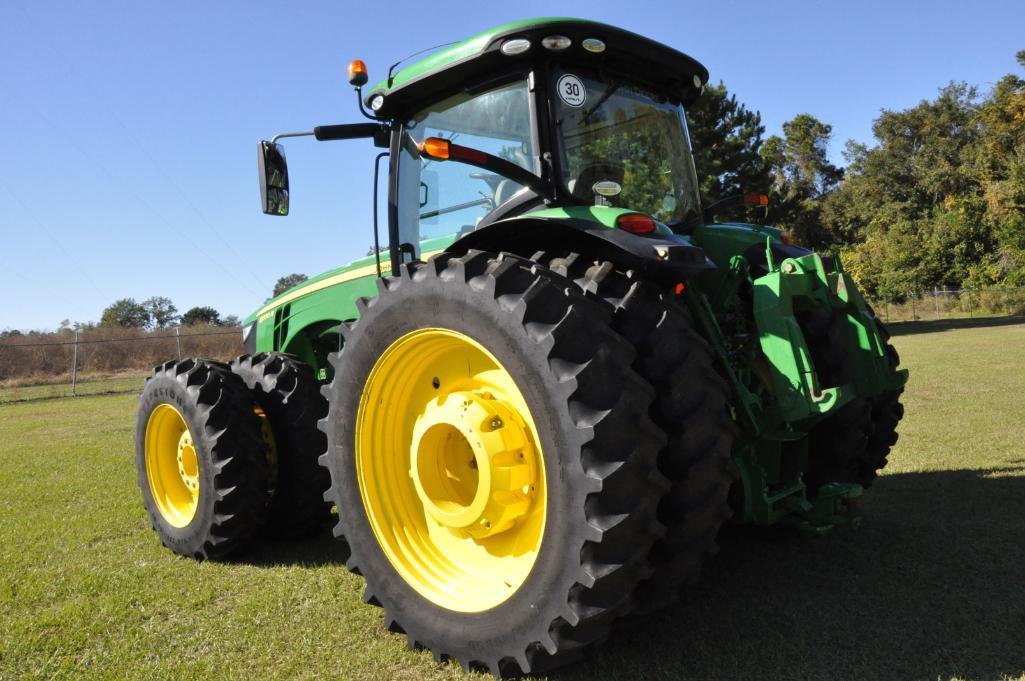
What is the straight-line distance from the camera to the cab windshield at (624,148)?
3.17m

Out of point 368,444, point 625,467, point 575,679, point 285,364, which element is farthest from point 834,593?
point 285,364

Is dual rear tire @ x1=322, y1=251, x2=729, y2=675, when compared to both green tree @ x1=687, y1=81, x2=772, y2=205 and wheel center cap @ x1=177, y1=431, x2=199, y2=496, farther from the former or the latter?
green tree @ x1=687, y1=81, x2=772, y2=205

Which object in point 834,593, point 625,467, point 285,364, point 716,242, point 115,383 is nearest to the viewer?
point 625,467

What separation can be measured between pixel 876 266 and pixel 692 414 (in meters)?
43.3

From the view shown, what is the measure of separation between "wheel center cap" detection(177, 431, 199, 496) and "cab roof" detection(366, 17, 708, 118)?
85.2 inches

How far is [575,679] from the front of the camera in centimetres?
246

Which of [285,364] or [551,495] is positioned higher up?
[285,364]

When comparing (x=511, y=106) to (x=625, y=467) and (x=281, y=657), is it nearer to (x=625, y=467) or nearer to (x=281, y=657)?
(x=625, y=467)

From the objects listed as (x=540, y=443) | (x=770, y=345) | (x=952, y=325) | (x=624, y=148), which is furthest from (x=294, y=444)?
(x=952, y=325)

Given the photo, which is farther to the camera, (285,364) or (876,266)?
(876,266)

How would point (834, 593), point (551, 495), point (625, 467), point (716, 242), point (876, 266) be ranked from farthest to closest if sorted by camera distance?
1. point (876, 266)
2. point (716, 242)
3. point (834, 593)
4. point (551, 495)
5. point (625, 467)

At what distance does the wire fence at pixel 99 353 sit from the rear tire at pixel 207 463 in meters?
18.7

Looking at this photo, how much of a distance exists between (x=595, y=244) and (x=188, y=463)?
9.29ft

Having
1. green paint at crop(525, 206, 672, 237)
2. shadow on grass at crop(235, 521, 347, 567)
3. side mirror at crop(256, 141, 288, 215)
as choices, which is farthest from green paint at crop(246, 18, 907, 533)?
shadow on grass at crop(235, 521, 347, 567)
